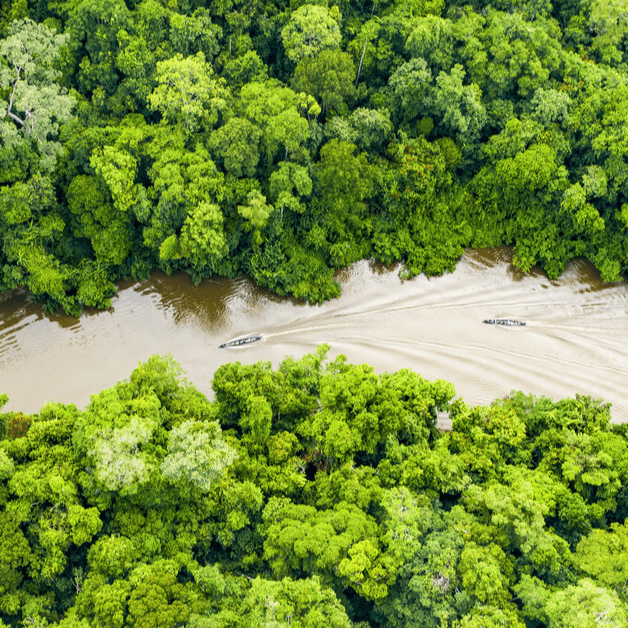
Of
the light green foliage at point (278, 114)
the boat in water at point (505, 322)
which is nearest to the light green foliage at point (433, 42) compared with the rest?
the light green foliage at point (278, 114)

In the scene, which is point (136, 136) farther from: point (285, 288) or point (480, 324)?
point (480, 324)

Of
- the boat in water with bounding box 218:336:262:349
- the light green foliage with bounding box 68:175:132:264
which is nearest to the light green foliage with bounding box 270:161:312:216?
the boat in water with bounding box 218:336:262:349

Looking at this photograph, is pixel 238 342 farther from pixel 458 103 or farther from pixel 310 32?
pixel 458 103

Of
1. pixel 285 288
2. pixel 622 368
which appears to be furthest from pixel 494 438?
pixel 285 288

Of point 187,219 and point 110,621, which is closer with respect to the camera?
point 110,621

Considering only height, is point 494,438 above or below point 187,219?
below

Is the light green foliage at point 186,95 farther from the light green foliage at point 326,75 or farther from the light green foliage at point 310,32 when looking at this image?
the light green foliage at point 310,32

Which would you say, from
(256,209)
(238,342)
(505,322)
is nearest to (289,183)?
(256,209)
